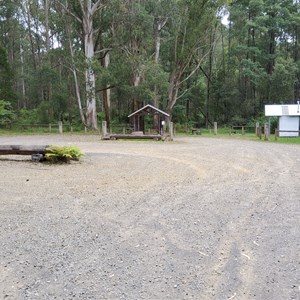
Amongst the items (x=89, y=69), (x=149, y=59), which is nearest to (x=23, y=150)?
(x=89, y=69)

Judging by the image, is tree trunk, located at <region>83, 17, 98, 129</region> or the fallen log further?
tree trunk, located at <region>83, 17, 98, 129</region>

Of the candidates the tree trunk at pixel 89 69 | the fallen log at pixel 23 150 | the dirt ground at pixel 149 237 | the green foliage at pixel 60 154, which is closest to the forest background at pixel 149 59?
the tree trunk at pixel 89 69

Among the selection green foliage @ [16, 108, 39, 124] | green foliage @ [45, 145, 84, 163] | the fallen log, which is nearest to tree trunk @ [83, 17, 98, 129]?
green foliage @ [16, 108, 39, 124]

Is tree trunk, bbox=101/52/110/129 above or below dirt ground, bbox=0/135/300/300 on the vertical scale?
above

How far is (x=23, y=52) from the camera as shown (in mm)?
44281

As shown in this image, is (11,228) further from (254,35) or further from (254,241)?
(254,35)

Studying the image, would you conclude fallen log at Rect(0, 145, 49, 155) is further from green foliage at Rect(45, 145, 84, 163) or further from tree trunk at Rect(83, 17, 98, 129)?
tree trunk at Rect(83, 17, 98, 129)

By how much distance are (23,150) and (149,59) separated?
65.9ft

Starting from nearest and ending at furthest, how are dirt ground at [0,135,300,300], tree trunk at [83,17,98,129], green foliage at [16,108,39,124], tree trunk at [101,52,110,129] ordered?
dirt ground at [0,135,300,300] < tree trunk at [83,17,98,129] < tree trunk at [101,52,110,129] < green foliage at [16,108,39,124]

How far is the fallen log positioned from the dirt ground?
200 cm

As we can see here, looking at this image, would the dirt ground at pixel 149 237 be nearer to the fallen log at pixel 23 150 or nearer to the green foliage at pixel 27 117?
the fallen log at pixel 23 150

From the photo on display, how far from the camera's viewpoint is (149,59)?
92.5ft

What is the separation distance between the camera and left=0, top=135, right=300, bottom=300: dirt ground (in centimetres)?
292

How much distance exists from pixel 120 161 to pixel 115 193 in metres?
3.96
